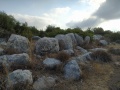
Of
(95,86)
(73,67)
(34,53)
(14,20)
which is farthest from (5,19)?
(95,86)

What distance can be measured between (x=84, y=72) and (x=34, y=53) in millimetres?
2623

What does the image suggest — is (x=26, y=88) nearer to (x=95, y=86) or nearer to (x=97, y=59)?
(x=95, y=86)

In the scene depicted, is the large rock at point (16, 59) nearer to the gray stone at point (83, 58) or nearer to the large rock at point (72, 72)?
the large rock at point (72, 72)

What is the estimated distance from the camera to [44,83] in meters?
6.35

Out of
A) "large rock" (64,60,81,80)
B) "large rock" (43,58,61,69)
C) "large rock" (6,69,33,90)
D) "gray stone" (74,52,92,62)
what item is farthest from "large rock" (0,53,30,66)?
"gray stone" (74,52,92,62)

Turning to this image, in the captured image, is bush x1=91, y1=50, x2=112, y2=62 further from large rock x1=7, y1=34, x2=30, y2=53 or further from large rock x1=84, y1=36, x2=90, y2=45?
large rock x1=84, y1=36, x2=90, y2=45

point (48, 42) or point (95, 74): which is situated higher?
point (48, 42)

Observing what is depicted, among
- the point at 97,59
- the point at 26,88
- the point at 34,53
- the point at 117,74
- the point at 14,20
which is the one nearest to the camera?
the point at 26,88

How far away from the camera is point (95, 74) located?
799 cm

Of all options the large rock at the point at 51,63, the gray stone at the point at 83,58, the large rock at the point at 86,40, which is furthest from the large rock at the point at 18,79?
the large rock at the point at 86,40

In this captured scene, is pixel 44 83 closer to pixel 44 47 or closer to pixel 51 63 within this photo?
pixel 51 63

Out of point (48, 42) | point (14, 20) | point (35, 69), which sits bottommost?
point (35, 69)

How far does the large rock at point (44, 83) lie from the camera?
6.15 m

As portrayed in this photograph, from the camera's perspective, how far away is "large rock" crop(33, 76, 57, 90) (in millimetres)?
6153
